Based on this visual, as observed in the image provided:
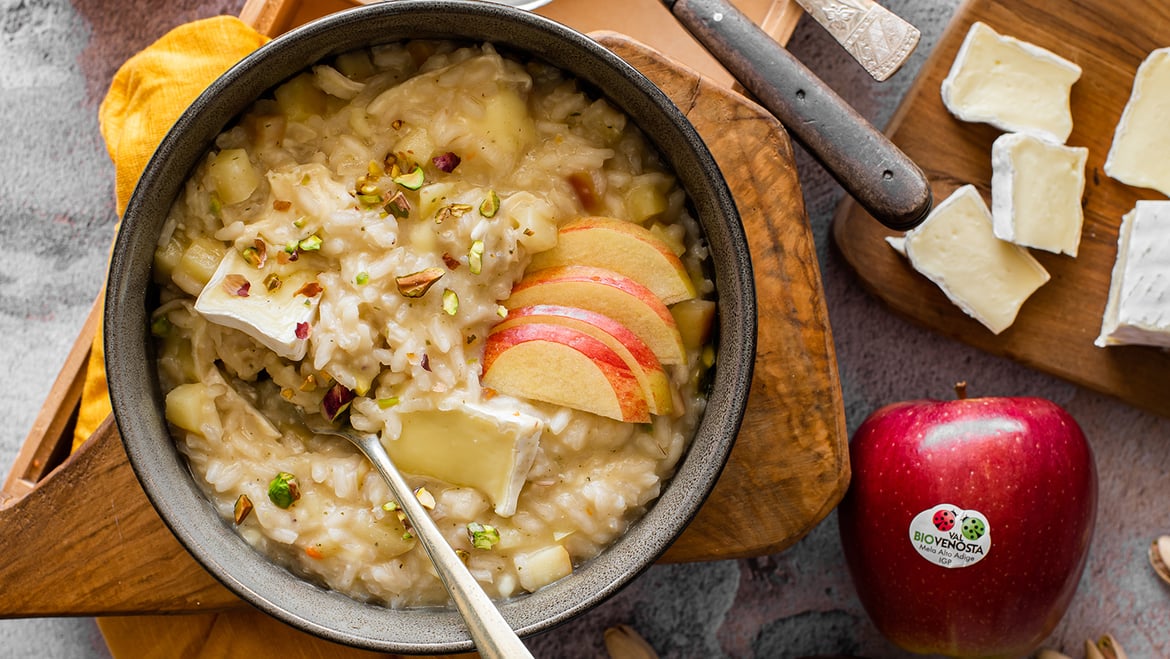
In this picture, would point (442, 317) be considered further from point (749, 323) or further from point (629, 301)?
point (749, 323)

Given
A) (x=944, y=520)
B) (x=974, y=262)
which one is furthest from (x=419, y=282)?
(x=974, y=262)

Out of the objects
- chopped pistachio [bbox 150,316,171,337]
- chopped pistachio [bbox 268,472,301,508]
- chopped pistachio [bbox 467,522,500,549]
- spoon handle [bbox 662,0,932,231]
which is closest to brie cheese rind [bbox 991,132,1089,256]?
spoon handle [bbox 662,0,932,231]

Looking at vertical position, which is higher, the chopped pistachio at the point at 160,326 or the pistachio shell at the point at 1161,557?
the chopped pistachio at the point at 160,326

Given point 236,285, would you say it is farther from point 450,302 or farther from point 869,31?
point 869,31

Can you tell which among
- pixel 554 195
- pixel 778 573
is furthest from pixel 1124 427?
pixel 554 195

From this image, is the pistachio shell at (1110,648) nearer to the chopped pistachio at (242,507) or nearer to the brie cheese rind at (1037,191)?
the brie cheese rind at (1037,191)

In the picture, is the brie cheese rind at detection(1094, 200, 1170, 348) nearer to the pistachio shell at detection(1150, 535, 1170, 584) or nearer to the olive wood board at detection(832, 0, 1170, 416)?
the olive wood board at detection(832, 0, 1170, 416)

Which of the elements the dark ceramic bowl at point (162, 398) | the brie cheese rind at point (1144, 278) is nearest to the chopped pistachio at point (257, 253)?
the dark ceramic bowl at point (162, 398)
